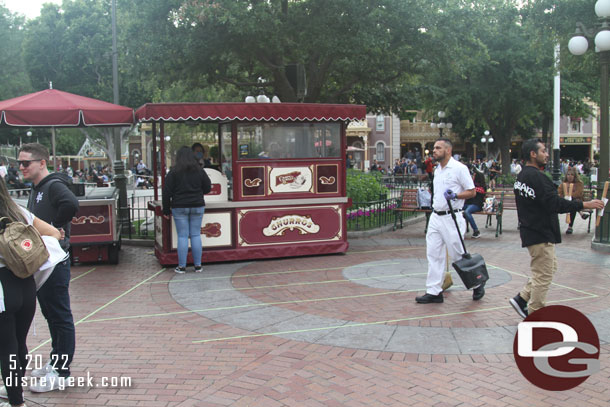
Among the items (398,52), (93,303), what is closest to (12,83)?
(398,52)

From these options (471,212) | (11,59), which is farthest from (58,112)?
(11,59)

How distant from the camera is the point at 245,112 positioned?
342 inches

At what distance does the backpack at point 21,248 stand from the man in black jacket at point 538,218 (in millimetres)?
4218

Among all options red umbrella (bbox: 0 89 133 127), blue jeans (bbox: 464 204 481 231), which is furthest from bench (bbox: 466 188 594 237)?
red umbrella (bbox: 0 89 133 127)

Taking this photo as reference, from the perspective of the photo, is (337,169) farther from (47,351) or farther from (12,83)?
(12,83)

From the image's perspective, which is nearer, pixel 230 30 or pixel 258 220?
pixel 258 220

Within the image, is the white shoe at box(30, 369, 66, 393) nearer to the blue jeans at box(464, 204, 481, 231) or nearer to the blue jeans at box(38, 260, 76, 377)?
the blue jeans at box(38, 260, 76, 377)

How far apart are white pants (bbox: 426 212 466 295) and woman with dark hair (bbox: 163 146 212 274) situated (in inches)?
136

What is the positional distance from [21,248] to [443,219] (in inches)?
172

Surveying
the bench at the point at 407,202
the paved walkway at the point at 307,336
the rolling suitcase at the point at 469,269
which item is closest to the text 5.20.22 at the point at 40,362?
the paved walkway at the point at 307,336

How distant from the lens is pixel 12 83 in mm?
36469

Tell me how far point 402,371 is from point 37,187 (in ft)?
10.6

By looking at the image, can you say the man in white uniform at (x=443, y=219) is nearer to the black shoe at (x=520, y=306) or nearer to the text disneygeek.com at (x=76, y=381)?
the black shoe at (x=520, y=306)

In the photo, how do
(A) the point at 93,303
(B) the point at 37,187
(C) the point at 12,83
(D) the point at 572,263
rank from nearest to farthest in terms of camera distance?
(B) the point at 37,187, (A) the point at 93,303, (D) the point at 572,263, (C) the point at 12,83
